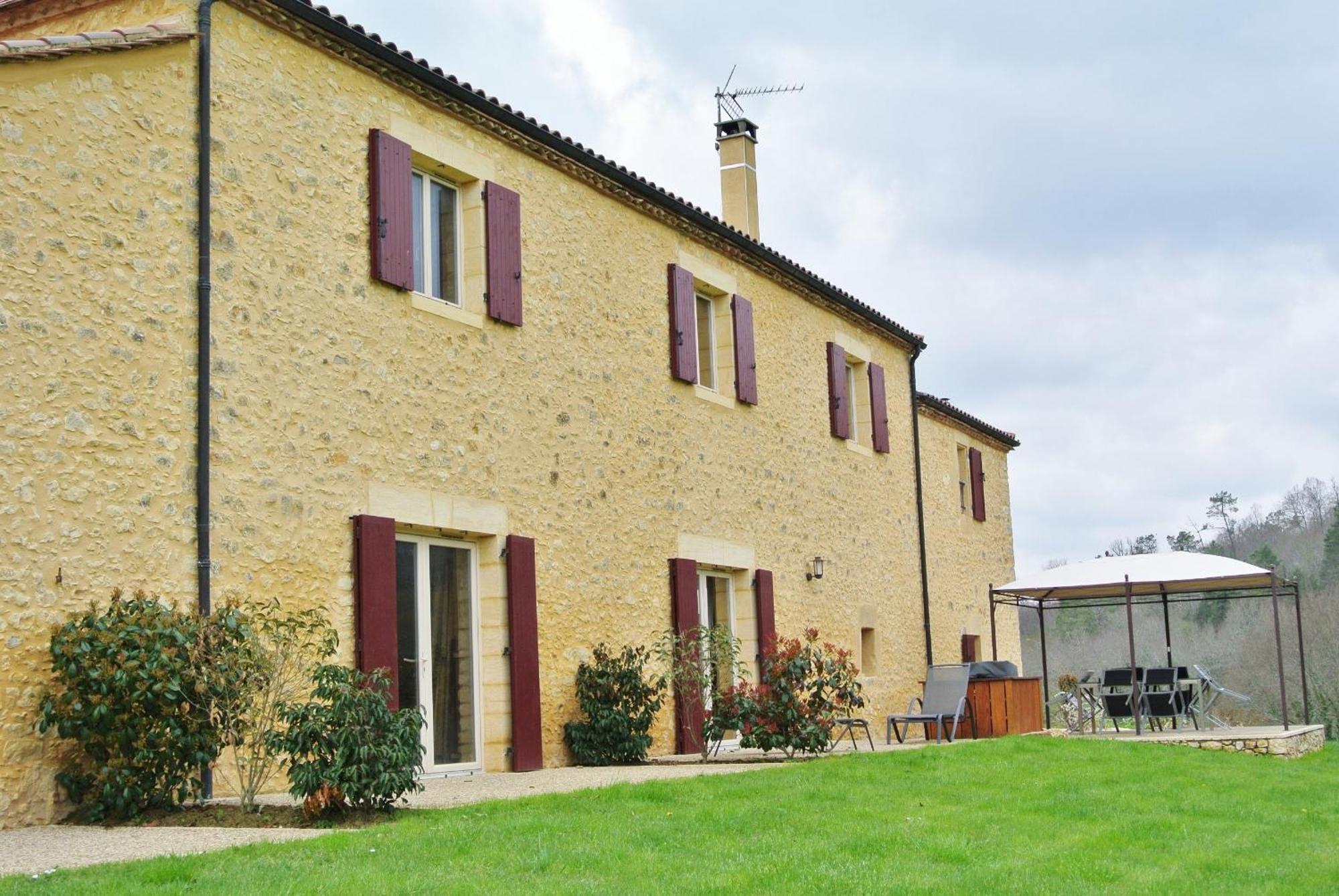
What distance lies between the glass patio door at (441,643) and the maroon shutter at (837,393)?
22.5ft

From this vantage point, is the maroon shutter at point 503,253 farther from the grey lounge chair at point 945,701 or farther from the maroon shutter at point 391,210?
the grey lounge chair at point 945,701

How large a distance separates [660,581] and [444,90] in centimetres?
457

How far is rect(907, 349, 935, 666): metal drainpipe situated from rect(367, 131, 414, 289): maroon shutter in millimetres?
10145

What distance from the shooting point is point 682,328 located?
12.8 meters

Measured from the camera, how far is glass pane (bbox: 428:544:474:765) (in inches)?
381

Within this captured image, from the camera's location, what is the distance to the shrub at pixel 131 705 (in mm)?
6773

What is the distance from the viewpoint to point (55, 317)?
7164 millimetres

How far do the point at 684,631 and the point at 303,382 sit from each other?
187 inches

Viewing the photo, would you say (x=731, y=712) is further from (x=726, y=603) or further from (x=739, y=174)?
(x=739, y=174)

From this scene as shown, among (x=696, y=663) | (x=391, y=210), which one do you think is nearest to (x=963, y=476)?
(x=696, y=663)

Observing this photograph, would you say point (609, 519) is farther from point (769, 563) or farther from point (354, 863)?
point (354, 863)

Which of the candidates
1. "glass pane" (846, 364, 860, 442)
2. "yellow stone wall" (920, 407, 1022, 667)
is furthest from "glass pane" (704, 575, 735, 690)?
"yellow stone wall" (920, 407, 1022, 667)

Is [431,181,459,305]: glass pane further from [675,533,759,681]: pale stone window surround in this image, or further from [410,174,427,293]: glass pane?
[675,533,759,681]: pale stone window surround

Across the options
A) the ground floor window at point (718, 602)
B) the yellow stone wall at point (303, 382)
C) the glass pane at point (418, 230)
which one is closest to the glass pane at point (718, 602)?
the ground floor window at point (718, 602)
